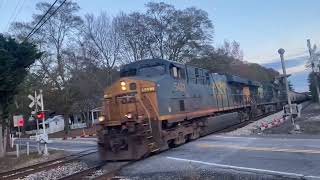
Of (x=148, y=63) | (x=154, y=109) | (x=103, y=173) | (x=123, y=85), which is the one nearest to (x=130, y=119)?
(x=154, y=109)

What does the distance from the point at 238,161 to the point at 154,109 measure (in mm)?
4560

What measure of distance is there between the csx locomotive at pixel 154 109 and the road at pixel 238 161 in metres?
0.82

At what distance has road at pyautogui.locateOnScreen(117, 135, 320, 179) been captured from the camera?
11172mm

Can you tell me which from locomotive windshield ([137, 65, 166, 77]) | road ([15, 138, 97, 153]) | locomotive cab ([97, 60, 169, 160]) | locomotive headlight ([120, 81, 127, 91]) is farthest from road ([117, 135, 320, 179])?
road ([15, 138, 97, 153])

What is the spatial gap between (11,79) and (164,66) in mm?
8401

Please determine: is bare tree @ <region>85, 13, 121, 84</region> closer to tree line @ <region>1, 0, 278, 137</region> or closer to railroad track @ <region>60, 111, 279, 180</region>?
tree line @ <region>1, 0, 278, 137</region>

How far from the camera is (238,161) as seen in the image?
13141 mm

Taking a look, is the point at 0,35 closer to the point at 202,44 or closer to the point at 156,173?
the point at 156,173

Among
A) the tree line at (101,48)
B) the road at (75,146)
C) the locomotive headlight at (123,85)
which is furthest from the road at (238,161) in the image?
the tree line at (101,48)

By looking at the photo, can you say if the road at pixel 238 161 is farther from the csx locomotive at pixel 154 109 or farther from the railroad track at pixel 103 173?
the csx locomotive at pixel 154 109

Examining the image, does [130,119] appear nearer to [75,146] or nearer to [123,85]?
[123,85]

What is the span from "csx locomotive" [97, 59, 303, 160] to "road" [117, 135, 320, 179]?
2.70ft

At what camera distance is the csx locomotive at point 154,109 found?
16.1 meters

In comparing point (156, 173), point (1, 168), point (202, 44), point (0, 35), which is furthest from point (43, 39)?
point (156, 173)
